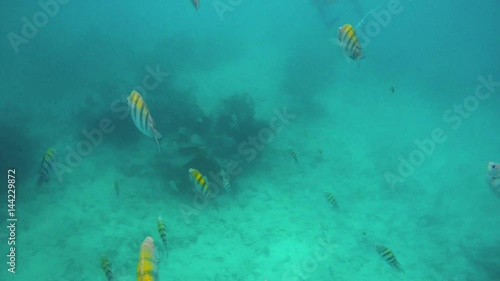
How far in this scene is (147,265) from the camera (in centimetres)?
247

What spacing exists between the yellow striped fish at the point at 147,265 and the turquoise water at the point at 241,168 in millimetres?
5806

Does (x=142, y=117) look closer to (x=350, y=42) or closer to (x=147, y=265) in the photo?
(x=147, y=265)

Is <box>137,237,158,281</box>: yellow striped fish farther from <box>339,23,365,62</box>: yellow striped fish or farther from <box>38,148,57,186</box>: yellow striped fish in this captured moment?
<box>38,148,57,186</box>: yellow striped fish

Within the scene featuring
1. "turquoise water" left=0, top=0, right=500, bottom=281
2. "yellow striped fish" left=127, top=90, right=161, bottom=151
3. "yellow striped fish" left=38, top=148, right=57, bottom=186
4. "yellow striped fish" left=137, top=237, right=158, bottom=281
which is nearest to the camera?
"yellow striped fish" left=137, top=237, right=158, bottom=281

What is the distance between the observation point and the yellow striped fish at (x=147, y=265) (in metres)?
2.40

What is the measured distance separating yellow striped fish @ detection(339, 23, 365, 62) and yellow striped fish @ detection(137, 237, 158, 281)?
350 centimetres

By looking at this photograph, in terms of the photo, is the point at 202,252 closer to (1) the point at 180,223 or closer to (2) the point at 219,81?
(1) the point at 180,223

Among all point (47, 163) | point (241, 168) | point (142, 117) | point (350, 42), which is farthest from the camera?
point (241, 168)

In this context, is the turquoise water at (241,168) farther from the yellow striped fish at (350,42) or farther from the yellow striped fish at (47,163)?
the yellow striped fish at (350,42)

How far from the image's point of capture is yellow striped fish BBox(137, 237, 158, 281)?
2402mm

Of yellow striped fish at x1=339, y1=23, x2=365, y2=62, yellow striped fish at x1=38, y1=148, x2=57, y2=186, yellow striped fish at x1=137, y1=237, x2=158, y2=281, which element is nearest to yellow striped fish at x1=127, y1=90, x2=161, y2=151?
yellow striped fish at x1=137, y1=237, x2=158, y2=281

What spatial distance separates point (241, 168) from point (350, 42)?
27.1 ft

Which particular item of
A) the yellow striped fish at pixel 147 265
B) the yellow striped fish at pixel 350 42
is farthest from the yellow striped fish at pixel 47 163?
the yellow striped fish at pixel 350 42

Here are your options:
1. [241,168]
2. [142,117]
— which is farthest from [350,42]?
[241,168]
